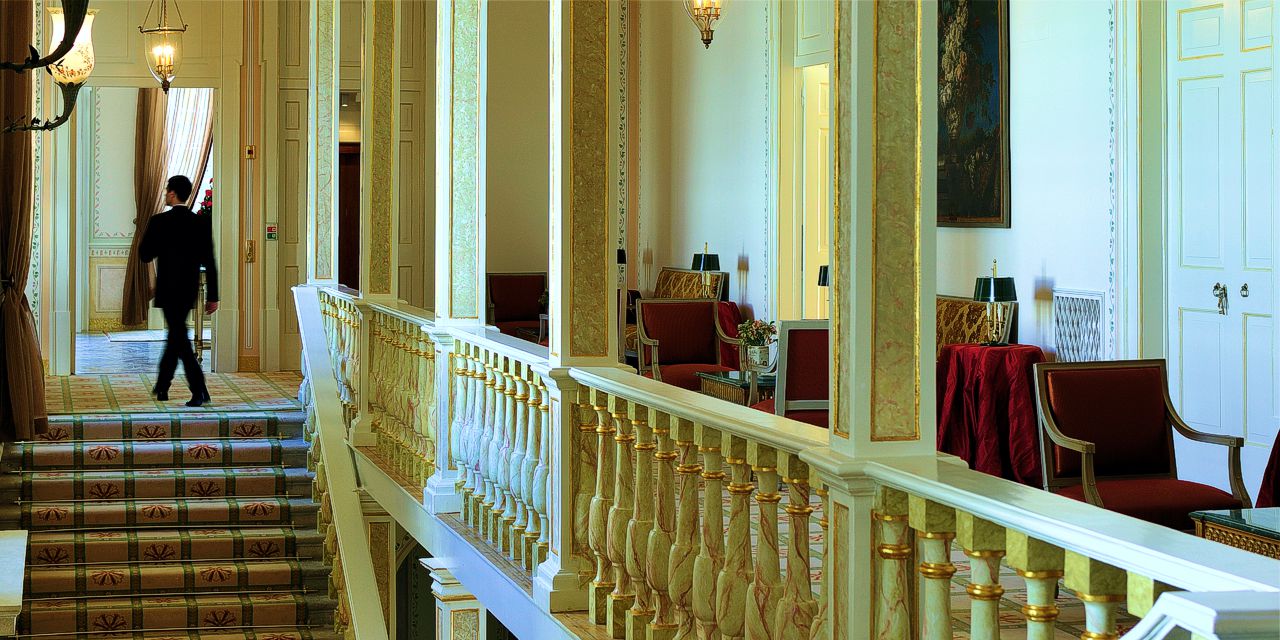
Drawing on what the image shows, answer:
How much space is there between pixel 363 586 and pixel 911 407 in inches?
207

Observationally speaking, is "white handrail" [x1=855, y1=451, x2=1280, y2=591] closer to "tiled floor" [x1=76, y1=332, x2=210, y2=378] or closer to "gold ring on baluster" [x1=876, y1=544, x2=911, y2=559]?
"gold ring on baluster" [x1=876, y1=544, x2=911, y2=559]

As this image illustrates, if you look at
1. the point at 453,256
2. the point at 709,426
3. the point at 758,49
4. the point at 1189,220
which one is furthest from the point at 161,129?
the point at 709,426

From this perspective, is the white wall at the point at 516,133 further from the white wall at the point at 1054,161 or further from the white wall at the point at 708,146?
the white wall at the point at 1054,161

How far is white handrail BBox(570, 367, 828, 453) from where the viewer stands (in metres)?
2.90

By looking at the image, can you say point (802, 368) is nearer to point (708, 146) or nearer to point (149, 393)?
point (708, 146)

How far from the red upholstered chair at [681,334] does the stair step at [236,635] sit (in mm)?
3299

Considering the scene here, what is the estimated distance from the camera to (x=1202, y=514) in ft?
13.7

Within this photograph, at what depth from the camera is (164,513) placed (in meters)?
8.76

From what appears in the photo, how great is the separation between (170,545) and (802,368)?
439 centimetres

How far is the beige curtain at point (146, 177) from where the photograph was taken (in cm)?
1670

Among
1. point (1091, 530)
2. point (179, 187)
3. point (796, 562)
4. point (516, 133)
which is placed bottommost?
point (796, 562)

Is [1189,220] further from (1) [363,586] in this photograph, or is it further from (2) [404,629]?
(2) [404,629]

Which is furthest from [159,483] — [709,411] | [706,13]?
[709,411]

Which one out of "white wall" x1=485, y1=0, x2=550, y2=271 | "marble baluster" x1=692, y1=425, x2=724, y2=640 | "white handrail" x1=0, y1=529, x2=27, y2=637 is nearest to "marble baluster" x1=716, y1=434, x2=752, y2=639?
"marble baluster" x1=692, y1=425, x2=724, y2=640
